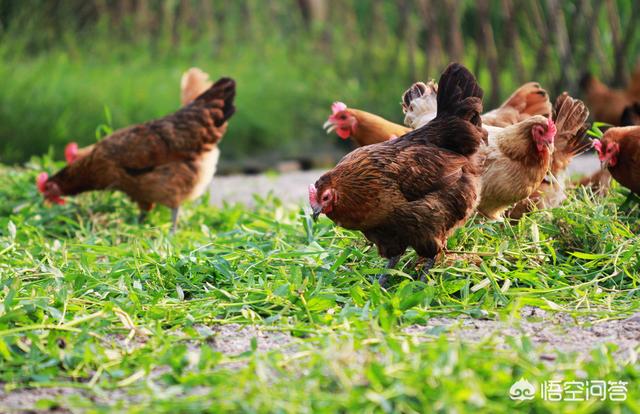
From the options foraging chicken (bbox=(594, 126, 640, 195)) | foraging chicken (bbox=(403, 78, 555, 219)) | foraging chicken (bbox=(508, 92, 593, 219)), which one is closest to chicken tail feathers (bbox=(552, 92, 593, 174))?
foraging chicken (bbox=(508, 92, 593, 219))

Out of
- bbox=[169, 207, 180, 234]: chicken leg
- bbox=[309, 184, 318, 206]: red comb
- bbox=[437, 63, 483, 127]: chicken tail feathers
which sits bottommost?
bbox=[169, 207, 180, 234]: chicken leg

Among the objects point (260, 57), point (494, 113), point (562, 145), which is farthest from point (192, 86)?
point (260, 57)

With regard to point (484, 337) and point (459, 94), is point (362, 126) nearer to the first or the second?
point (459, 94)

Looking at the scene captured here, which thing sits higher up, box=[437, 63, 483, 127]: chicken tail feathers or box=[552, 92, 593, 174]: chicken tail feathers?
box=[437, 63, 483, 127]: chicken tail feathers

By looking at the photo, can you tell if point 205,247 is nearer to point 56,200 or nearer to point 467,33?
point 56,200

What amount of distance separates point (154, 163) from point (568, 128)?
2766mm

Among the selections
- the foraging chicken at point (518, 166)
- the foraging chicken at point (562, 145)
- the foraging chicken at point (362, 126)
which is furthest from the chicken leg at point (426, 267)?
the foraging chicken at point (362, 126)

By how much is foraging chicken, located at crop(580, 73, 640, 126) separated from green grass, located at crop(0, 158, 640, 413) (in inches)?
114

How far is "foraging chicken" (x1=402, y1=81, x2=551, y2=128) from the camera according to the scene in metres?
4.70

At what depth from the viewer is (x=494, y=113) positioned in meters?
5.20

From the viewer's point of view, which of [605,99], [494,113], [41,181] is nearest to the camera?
[494,113]

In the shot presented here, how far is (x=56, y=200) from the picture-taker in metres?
5.77

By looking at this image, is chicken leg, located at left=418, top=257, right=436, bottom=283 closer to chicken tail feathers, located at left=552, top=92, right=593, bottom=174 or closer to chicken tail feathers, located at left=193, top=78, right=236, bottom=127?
chicken tail feathers, located at left=552, top=92, right=593, bottom=174

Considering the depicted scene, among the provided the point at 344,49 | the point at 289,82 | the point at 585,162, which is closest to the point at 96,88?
the point at 289,82
